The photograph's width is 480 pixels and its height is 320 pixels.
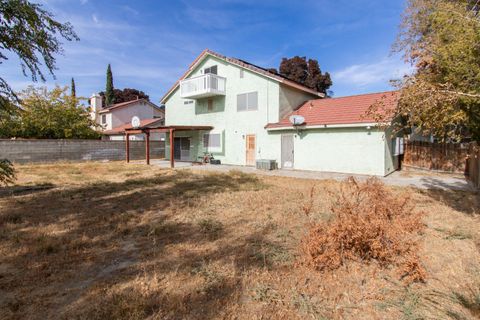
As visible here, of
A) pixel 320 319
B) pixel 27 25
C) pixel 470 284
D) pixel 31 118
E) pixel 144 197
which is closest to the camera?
pixel 320 319

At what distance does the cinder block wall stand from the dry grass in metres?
14.2

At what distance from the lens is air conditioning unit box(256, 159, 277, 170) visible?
1600 cm

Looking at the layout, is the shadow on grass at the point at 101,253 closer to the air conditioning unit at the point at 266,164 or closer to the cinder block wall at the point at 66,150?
the air conditioning unit at the point at 266,164

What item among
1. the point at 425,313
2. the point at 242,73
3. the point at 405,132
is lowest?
the point at 425,313

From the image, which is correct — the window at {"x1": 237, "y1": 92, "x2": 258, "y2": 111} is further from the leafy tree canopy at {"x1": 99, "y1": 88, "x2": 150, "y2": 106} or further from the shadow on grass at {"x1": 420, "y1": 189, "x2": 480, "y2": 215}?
the leafy tree canopy at {"x1": 99, "y1": 88, "x2": 150, "y2": 106}

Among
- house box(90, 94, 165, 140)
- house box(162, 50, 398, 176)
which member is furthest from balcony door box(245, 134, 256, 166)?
house box(90, 94, 165, 140)

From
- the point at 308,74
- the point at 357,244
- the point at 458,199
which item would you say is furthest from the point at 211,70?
the point at 308,74

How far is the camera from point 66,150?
20531 mm

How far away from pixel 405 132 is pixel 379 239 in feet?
45.1

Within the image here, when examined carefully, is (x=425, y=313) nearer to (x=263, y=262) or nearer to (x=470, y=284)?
(x=470, y=284)

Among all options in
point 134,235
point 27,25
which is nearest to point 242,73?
point 27,25

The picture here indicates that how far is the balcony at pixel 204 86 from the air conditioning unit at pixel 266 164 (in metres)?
6.26

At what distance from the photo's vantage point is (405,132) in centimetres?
1542

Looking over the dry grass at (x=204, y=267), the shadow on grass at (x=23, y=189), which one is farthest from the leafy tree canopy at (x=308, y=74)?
the shadow on grass at (x=23, y=189)
